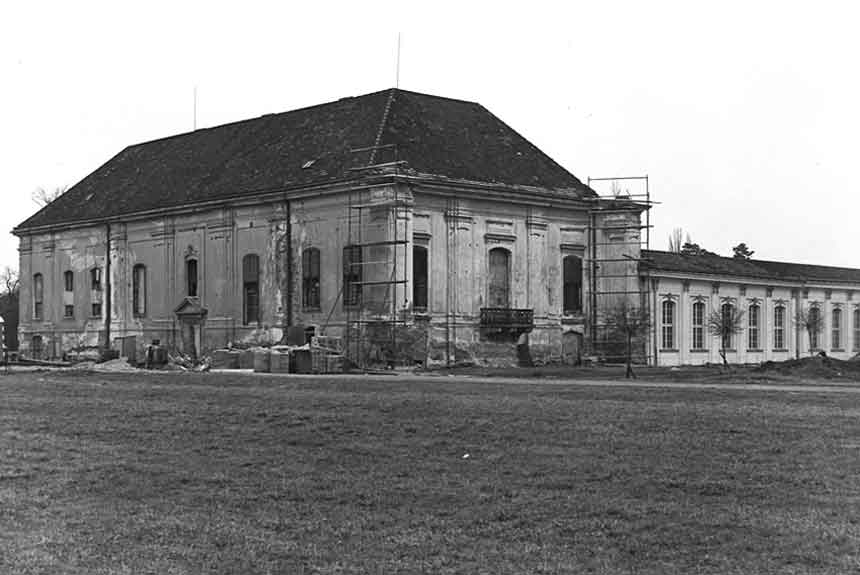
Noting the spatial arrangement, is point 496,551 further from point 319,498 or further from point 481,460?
point 481,460

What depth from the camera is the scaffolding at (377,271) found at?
140 feet

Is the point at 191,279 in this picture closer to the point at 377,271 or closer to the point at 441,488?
the point at 377,271

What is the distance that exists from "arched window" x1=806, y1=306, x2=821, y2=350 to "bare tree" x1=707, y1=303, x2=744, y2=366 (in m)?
4.95

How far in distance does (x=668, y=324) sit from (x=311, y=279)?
1602 centimetres

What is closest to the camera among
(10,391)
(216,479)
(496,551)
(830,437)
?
(496,551)

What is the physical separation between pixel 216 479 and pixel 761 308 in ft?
155

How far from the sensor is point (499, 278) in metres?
46.3

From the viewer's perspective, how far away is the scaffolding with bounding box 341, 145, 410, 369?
4266 centimetres

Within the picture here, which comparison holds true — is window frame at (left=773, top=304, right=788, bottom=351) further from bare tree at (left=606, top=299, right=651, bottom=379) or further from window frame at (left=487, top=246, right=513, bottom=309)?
window frame at (left=487, top=246, right=513, bottom=309)

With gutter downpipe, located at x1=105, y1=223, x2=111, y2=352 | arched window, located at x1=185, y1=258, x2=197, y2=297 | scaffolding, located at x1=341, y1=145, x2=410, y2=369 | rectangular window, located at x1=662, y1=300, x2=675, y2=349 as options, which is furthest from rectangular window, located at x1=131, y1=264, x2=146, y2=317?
rectangular window, located at x1=662, y1=300, x2=675, y2=349

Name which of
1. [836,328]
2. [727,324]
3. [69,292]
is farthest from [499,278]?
[836,328]

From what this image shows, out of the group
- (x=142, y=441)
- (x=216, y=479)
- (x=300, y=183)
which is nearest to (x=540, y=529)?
(x=216, y=479)

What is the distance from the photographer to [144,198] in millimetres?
55781

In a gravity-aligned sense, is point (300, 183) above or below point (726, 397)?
above
